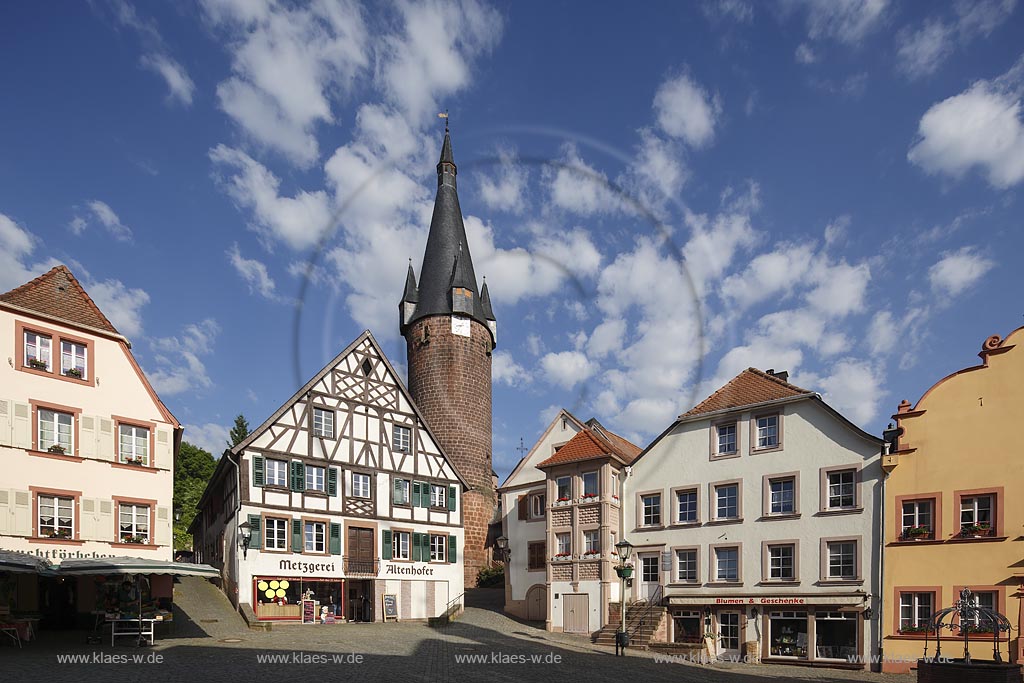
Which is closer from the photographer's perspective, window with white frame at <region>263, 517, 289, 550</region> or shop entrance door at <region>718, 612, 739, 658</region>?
shop entrance door at <region>718, 612, 739, 658</region>

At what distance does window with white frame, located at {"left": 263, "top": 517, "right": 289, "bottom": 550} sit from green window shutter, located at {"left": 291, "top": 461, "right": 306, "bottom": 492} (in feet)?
4.81

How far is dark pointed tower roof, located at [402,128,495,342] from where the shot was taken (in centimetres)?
5622

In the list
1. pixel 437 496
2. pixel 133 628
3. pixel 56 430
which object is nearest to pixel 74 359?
pixel 56 430

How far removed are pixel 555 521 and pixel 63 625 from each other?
19.8 metres

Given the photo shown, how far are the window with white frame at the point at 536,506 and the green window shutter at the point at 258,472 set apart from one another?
13.8 metres

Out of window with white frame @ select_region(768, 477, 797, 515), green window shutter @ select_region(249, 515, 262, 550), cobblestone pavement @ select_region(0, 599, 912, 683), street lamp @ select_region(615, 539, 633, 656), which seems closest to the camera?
cobblestone pavement @ select_region(0, 599, 912, 683)

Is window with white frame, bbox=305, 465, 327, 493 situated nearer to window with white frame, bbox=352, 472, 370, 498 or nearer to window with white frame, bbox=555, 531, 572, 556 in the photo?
window with white frame, bbox=352, 472, 370, 498

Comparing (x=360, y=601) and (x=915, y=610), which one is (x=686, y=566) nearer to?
(x=915, y=610)

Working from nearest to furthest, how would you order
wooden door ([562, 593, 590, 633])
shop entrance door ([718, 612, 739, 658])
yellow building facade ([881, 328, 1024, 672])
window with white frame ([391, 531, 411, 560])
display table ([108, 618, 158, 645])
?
display table ([108, 618, 158, 645]) → yellow building facade ([881, 328, 1024, 672]) → shop entrance door ([718, 612, 739, 658]) → wooden door ([562, 593, 590, 633]) → window with white frame ([391, 531, 411, 560])

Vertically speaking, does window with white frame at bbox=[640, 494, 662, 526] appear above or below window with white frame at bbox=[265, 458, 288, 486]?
below

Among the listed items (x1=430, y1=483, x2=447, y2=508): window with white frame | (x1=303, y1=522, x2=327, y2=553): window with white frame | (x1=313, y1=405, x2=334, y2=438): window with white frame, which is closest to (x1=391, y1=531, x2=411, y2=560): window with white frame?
(x1=430, y1=483, x2=447, y2=508): window with white frame

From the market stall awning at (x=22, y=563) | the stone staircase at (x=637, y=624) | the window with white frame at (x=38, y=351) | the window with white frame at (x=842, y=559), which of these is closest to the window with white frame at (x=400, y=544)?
the stone staircase at (x=637, y=624)

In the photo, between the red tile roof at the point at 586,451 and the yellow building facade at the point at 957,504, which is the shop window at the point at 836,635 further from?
the red tile roof at the point at 586,451

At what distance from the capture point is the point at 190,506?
5772cm
